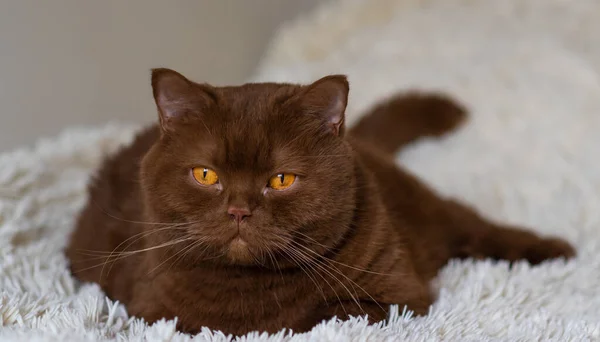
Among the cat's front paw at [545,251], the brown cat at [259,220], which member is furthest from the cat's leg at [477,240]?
the brown cat at [259,220]

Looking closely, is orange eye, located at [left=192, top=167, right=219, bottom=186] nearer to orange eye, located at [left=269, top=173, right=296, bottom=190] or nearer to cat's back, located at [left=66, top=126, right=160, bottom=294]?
orange eye, located at [left=269, top=173, right=296, bottom=190]

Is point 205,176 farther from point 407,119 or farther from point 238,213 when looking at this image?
point 407,119

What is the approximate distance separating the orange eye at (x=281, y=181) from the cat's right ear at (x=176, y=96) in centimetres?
17

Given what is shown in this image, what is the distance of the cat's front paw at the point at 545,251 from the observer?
54.4 inches

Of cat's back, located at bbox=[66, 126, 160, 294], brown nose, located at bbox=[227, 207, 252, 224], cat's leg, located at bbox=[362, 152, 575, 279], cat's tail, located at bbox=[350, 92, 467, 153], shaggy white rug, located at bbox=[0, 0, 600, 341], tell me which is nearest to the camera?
brown nose, located at bbox=[227, 207, 252, 224]

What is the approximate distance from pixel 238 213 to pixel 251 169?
77 mm

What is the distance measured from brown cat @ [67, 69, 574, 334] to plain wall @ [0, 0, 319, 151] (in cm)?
90

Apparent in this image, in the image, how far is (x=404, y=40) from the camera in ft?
7.24

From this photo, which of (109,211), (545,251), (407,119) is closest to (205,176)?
(109,211)

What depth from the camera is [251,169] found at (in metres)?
0.94

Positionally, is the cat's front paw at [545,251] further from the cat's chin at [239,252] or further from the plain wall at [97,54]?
the plain wall at [97,54]

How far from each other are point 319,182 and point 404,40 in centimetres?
137

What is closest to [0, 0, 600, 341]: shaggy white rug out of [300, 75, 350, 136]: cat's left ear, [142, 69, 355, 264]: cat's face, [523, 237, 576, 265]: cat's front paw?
[523, 237, 576, 265]: cat's front paw

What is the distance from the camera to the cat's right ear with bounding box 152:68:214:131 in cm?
98
